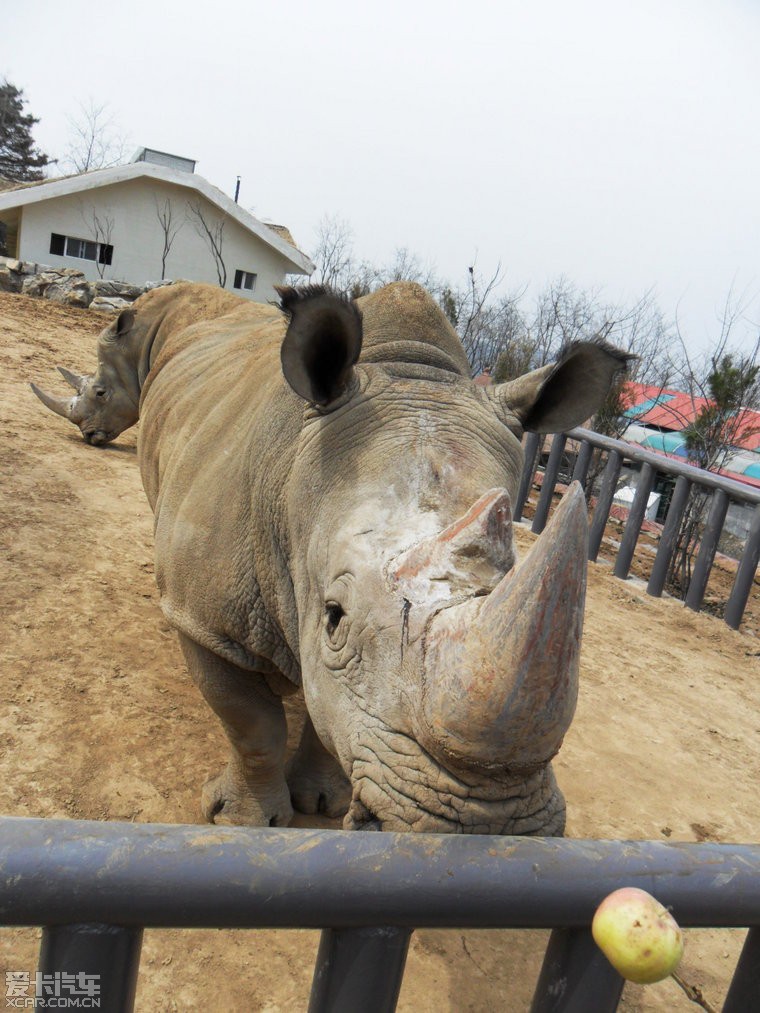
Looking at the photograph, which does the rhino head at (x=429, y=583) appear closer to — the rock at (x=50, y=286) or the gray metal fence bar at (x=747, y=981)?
the gray metal fence bar at (x=747, y=981)

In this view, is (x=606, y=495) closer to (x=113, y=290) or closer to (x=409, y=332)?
(x=409, y=332)

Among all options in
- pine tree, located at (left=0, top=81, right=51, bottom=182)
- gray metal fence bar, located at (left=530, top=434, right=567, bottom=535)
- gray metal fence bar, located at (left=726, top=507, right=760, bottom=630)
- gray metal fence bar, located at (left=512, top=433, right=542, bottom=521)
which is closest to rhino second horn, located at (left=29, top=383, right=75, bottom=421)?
gray metal fence bar, located at (left=512, top=433, right=542, bottom=521)

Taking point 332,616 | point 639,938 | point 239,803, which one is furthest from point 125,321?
point 639,938

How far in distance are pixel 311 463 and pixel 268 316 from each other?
9.65 ft

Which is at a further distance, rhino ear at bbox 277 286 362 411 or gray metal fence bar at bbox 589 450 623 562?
gray metal fence bar at bbox 589 450 623 562

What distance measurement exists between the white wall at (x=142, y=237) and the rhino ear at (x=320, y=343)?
26011 millimetres

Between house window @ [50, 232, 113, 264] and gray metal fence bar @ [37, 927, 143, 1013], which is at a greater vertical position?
house window @ [50, 232, 113, 264]

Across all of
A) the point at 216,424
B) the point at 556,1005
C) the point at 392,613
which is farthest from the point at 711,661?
the point at 556,1005

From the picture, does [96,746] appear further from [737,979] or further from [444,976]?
[737,979]

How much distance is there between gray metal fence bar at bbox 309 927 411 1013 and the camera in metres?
1.06

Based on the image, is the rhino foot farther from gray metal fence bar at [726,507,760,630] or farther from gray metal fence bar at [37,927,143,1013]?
gray metal fence bar at [726,507,760,630]

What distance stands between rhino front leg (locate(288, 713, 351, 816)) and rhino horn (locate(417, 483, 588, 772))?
2046mm

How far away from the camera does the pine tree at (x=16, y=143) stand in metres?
50.7

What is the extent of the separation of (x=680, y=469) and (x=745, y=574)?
1.20 metres
